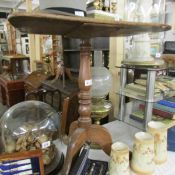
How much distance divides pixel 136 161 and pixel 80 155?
231 millimetres

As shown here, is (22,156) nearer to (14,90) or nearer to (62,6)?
(62,6)

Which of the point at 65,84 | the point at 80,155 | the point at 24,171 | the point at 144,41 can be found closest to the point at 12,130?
the point at 24,171

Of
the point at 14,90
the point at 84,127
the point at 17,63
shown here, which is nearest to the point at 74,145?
the point at 84,127

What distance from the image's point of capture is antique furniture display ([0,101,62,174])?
2.66ft

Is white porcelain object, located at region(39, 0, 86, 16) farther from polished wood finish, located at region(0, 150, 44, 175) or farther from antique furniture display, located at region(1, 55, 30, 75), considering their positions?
antique furniture display, located at region(1, 55, 30, 75)

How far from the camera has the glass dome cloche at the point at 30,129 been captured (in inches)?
32.0

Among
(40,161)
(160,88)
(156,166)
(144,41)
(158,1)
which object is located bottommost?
(156,166)

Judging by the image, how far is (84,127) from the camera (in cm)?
81

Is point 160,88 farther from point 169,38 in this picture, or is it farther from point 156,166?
point 169,38

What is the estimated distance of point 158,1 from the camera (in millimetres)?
1260

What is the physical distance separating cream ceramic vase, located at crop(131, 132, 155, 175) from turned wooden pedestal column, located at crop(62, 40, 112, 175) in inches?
5.2

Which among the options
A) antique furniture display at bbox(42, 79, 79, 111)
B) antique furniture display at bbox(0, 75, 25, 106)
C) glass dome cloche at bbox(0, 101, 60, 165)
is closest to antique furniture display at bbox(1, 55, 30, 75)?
antique furniture display at bbox(0, 75, 25, 106)

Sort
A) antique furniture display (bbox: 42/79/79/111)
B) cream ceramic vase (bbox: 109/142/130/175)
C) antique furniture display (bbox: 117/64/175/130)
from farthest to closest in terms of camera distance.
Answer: antique furniture display (bbox: 42/79/79/111) → antique furniture display (bbox: 117/64/175/130) → cream ceramic vase (bbox: 109/142/130/175)

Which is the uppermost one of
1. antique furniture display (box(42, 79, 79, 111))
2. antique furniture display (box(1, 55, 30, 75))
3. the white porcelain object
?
the white porcelain object
